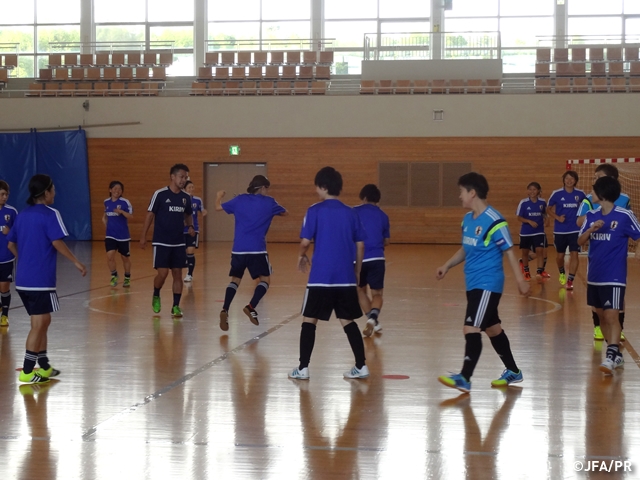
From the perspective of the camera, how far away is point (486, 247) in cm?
562

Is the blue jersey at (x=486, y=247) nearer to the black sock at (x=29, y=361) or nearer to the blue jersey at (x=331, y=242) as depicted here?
the blue jersey at (x=331, y=242)

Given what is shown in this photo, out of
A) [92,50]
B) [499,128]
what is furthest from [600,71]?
[92,50]

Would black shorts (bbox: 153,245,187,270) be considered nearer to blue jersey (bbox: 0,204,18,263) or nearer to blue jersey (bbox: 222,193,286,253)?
blue jersey (bbox: 222,193,286,253)

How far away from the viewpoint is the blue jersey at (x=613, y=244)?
20.8ft

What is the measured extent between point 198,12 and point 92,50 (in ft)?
13.0

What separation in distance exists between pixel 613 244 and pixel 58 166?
69.4 feet

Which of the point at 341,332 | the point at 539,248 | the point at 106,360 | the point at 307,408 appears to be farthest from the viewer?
the point at 539,248

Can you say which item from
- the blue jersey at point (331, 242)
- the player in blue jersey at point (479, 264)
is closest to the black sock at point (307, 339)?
the blue jersey at point (331, 242)

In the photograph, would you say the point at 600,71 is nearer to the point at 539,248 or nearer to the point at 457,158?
the point at 457,158

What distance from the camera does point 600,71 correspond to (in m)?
23.5

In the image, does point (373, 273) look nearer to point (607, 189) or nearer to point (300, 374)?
point (300, 374)

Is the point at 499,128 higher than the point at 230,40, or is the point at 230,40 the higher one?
the point at 230,40

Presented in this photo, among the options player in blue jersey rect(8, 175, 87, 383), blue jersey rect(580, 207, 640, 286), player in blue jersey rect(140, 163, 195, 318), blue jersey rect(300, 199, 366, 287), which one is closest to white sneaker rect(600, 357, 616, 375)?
blue jersey rect(580, 207, 640, 286)

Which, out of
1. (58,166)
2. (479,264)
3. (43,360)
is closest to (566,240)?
(479,264)
